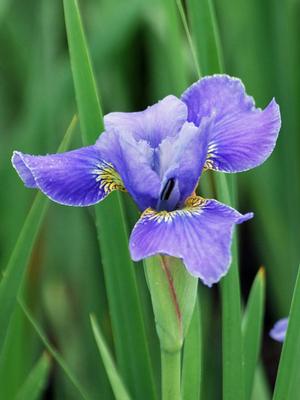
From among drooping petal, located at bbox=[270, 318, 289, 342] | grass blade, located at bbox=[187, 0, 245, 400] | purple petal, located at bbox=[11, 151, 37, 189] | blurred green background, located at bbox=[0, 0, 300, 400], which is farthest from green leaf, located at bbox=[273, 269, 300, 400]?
blurred green background, located at bbox=[0, 0, 300, 400]

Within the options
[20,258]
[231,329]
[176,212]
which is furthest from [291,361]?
[20,258]

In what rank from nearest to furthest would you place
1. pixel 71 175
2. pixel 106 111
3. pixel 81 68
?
pixel 71 175 < pixel 81 68 < pixel 106 111

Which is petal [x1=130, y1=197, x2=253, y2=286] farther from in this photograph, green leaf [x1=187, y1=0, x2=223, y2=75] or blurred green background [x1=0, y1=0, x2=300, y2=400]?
blurred green background [x1=0, y1=0, x2=300, y2=400]

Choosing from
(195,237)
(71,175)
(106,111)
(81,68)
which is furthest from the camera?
(106,111)

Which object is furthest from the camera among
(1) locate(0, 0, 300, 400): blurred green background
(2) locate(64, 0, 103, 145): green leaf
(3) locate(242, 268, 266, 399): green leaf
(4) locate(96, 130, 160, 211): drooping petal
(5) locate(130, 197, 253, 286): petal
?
(1) locate(0, 0, 300, 400): blurred green background

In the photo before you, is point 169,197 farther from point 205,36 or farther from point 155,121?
point 205,36

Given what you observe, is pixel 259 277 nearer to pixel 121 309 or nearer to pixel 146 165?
pixel 121 309

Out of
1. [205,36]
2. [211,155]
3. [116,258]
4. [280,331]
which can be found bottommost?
[280,331]
